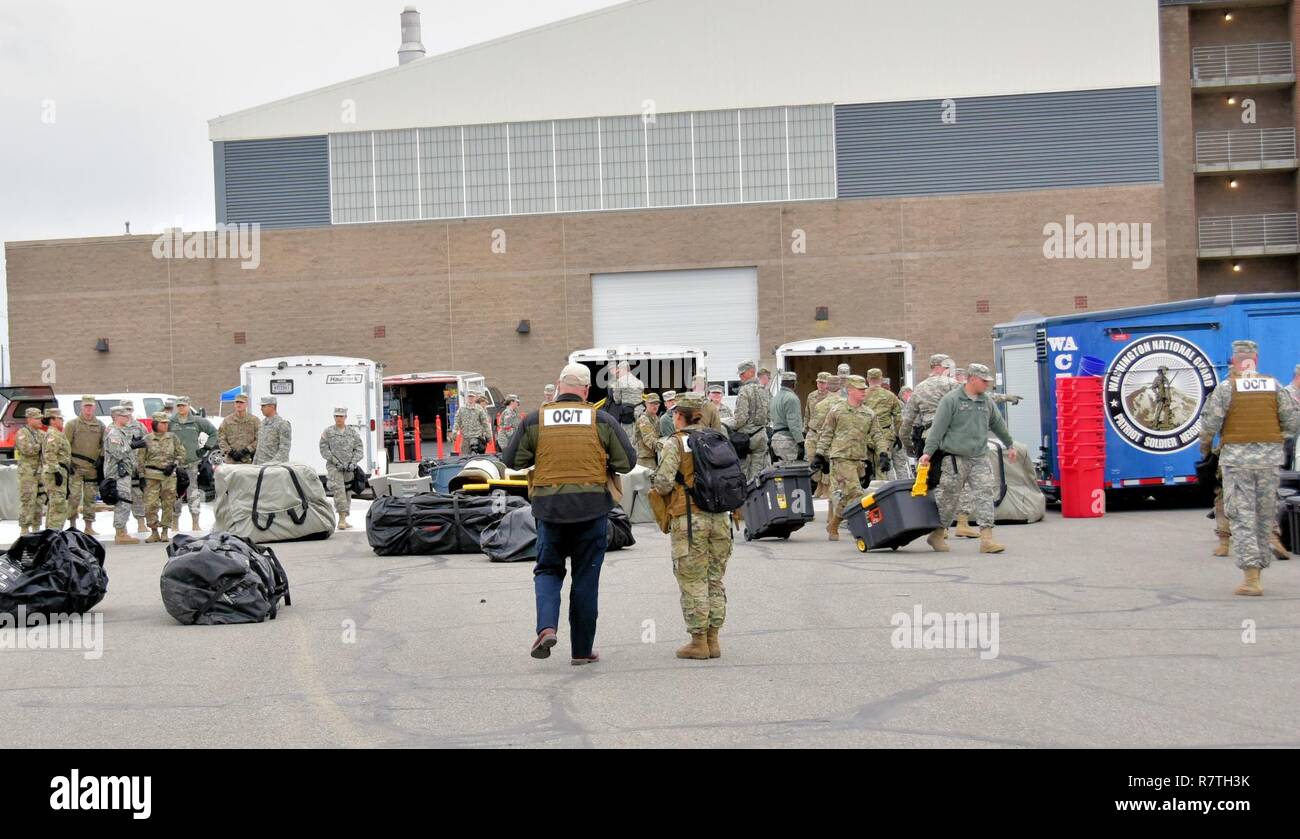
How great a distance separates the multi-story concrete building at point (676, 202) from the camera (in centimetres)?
4144

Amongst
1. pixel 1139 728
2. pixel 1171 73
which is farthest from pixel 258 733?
pixel 1171 73

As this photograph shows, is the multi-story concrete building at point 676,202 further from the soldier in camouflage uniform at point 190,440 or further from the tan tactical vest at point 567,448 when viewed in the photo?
the tan tactical vest at point 567,448

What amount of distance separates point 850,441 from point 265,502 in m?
7.60

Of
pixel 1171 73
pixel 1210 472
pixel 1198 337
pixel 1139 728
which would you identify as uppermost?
pixel 1171 73

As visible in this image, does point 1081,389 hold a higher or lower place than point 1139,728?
higher

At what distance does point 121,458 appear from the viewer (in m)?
19.4

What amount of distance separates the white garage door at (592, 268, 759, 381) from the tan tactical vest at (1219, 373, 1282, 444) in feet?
97.9

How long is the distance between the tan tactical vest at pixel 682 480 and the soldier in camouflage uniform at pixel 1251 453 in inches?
191

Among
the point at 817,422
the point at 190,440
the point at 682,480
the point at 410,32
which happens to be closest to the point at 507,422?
the point at 190,440

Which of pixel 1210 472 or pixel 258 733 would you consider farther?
pixel 1210 472

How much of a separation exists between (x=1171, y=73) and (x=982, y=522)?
37646 mm

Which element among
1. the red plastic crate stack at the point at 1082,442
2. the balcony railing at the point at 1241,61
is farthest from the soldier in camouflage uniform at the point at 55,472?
the balcony railing at the point at 1241,61
